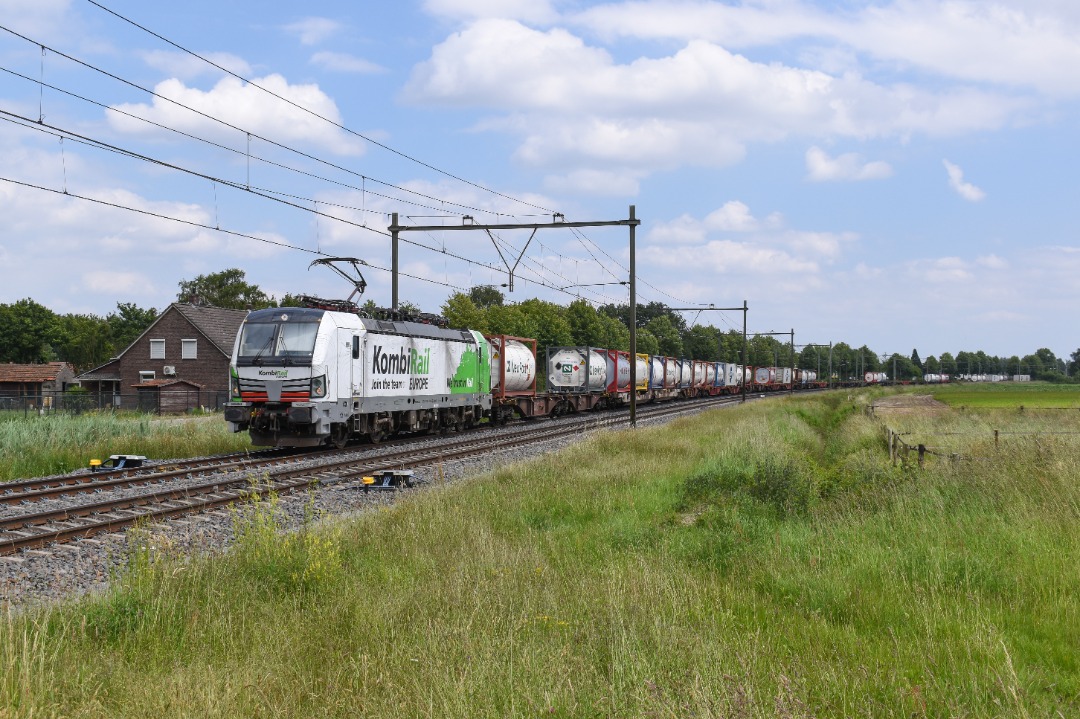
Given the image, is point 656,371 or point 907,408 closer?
point 907,408

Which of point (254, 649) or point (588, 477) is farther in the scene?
point (588, 477)

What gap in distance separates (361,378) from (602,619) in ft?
54.6

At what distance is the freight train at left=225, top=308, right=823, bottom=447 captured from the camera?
794 inches

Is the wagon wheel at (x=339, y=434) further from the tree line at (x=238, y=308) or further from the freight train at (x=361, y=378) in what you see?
the tree line at (x=238, y=308)

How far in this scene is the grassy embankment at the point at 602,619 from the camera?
15.8ft

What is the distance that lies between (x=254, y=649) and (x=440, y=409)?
23.3m

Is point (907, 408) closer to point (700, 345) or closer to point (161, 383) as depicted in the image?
point (161, 383)

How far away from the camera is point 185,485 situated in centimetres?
1535

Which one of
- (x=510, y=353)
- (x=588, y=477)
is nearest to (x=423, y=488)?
(x=588, y=477)

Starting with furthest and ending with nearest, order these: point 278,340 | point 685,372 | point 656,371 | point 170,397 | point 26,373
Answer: point 26,373
point 685,372
point 656,371
point 170,397
point 278,340

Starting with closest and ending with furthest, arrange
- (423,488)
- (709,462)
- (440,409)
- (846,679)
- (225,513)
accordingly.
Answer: (846,679) → (225,513) → (423,488) → (709,462) → (440,409)

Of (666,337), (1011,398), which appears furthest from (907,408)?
(666,337)

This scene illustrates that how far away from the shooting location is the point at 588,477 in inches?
576

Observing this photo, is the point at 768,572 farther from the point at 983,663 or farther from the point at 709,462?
the point at 709,462
